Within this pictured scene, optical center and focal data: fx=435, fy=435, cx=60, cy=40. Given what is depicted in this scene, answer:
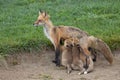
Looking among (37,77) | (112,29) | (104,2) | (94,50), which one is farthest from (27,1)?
(37,77)

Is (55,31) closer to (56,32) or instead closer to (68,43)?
(56,32)

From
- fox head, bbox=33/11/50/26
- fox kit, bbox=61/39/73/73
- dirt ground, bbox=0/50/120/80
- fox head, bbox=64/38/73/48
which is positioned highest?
fox head, bbox=33/11/50/26

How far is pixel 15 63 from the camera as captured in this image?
360 inches

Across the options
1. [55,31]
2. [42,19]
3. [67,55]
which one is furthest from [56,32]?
[67,55]

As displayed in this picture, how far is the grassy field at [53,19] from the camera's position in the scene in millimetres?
9766

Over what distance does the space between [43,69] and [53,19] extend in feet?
10.1

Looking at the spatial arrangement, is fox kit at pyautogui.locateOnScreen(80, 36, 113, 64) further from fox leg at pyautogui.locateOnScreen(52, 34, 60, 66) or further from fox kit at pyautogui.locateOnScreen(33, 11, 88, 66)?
fox leg at pyautogui.locateOnScreen(52, 34, 60, 66)

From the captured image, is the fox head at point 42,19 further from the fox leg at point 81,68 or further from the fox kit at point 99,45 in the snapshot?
the fox leg at point 81,68

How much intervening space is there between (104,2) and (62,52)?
16.7ft

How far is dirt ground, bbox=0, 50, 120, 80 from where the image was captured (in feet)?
27.3

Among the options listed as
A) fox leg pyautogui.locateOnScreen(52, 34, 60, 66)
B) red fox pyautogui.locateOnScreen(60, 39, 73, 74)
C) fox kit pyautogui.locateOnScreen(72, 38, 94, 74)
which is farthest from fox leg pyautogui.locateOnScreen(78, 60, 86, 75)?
fox leg pyautogui.locateOnScreen(52, 34, 60, 66)

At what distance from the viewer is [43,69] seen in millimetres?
8898

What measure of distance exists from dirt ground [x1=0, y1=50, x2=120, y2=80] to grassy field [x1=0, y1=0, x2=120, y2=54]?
23 cm

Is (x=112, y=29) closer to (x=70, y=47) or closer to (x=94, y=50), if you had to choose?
(x=94, y=50)
